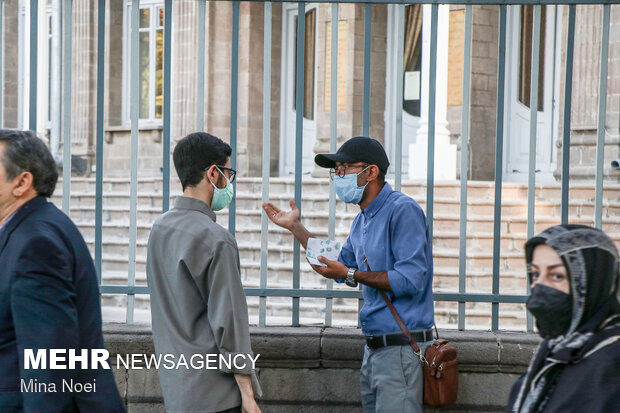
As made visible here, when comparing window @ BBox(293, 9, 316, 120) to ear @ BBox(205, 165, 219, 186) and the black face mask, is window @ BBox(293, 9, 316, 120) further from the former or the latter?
the black face mask

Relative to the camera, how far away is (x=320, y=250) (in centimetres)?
446

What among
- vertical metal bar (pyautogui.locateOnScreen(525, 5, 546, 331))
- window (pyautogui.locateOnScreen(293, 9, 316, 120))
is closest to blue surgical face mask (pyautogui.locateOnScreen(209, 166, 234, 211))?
vertical metal bar (pyautogui.locateOnScreen(525, 5, 546, 331))

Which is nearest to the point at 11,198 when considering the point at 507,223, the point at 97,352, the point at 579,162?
the point at 97,352

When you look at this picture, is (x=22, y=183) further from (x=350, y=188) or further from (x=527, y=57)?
(x=527, y=57)

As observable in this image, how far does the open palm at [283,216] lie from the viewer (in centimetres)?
462

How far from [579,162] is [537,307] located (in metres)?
10.7

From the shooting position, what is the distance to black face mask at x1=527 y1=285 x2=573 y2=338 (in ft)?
8.20

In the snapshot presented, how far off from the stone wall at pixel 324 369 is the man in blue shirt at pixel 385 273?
2.24 feet

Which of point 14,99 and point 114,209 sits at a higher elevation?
point 14,99

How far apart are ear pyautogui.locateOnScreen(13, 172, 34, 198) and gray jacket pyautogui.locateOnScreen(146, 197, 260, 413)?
675 millimetres

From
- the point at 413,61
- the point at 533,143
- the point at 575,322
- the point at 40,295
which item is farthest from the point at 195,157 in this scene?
the point at 413,61

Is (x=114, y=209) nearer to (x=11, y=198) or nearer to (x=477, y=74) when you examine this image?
(x=477, y=74)

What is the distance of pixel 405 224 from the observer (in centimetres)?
414

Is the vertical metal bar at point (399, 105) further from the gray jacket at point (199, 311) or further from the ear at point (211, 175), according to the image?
the gray jacket at point (199, 311)
